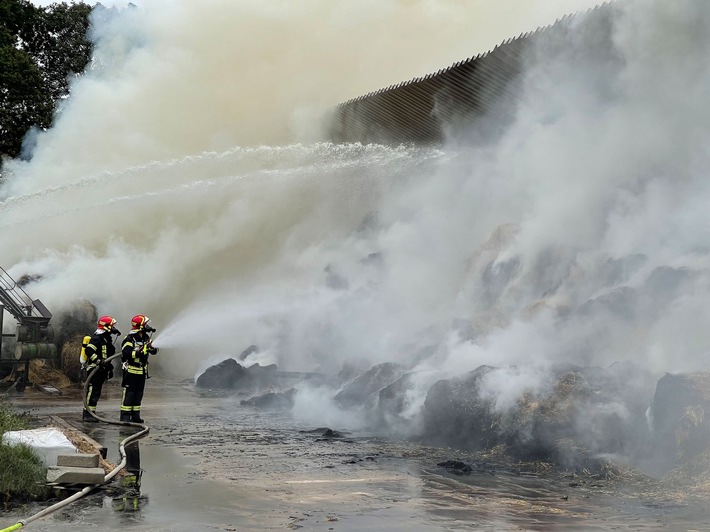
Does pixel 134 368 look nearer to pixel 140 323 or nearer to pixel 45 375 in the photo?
pixel 140 323

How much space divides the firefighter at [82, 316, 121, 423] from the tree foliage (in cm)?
2126

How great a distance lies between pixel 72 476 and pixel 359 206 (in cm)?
2298

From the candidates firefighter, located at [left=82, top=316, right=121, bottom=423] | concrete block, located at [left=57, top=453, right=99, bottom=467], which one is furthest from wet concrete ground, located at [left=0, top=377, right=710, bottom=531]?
firefighter, located at [left=82, top=316, right=121, bottom=423]

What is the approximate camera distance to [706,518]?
22.5 feet

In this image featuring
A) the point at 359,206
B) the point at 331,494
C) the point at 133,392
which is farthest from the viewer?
the point at 359,206

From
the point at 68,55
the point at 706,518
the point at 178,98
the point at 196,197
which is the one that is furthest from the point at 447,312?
the point at 68,55

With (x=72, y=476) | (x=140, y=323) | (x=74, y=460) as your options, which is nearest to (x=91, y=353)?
(x=140, y=323)

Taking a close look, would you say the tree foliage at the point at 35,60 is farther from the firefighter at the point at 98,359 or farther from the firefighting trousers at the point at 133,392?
the firefighting trousers at the point at 133,392

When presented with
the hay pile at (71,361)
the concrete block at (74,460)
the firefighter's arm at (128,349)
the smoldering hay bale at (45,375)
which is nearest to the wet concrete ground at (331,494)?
the concrete block at (74,460)

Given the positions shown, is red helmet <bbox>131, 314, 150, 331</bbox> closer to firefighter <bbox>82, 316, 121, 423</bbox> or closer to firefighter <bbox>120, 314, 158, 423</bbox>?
firefighter <bbox>120, 314, 158, 423</bbox>

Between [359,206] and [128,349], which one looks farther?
[359,206]

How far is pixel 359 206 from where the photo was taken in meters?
29.5

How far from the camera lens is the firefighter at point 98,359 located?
40.0 feet

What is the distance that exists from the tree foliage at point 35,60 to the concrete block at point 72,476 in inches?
1052
